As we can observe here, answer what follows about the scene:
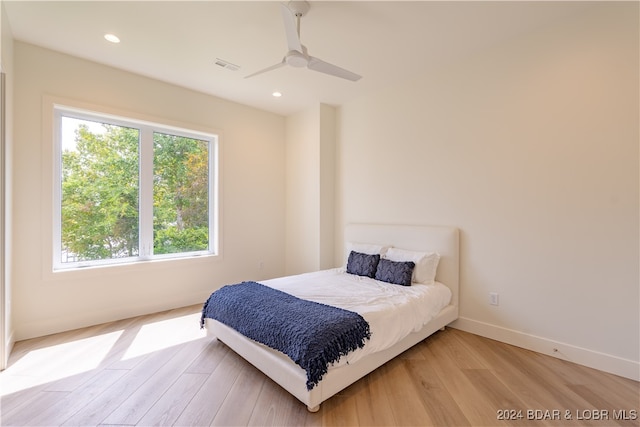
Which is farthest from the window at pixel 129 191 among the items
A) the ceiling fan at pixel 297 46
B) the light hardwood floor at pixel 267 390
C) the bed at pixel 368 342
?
the ceiling fan at pixel 297 46

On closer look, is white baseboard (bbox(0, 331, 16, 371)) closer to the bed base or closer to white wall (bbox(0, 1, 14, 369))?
white wall (bbox(0, 1, 14, 369))

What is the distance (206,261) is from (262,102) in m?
2.50

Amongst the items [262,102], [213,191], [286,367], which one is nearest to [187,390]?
[286,367]

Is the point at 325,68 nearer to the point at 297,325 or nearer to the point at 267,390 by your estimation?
the point at 297,325

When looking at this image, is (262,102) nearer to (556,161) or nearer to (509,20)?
(509,20)

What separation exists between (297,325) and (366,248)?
195cm

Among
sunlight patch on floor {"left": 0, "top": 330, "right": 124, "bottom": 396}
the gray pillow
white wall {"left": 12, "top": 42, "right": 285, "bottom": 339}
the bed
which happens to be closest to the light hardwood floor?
sunlight patch on floor {"left": 0, "top": 330, "right": 124, "bottom": 396}

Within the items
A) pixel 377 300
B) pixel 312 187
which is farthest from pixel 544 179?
pixel 312 187

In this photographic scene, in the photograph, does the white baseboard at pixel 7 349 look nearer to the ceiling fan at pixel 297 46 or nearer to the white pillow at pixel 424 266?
the ceiling fan at pixel 297 46

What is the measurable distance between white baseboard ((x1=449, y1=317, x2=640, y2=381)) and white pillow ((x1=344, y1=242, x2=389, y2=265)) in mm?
1137

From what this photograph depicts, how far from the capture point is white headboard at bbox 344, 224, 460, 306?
3229mm

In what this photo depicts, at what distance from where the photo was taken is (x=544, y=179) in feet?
8.81

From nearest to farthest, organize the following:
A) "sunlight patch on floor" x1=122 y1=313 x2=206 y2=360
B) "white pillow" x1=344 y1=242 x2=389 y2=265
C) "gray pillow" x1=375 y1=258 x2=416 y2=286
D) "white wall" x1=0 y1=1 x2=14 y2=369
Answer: "white wall" x1=0 y1=1 x2=14 y2=369 → "sunlight patch on floor" x1=122 y1=313 x2=206 y2=360 → "gray pillow" x1=375 y1=258 x2=416 y2=286 → "white pillow" x1=344 y1=242 x2=389 y2=265

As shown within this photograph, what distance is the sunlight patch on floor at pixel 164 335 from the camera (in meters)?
2.72
